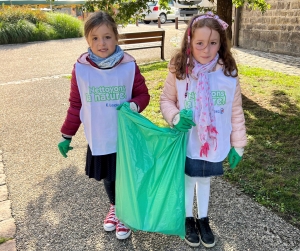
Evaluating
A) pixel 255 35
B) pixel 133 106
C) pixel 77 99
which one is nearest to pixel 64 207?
pixel 77 99

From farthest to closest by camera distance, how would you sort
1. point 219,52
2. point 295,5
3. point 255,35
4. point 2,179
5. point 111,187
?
point 255,35 < point 295,5 < point 2,179 < point 111,187 < point 219,52

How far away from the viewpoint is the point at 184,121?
6.81 feet

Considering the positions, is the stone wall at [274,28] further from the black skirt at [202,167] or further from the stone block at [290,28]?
the black skirt at [202,167]

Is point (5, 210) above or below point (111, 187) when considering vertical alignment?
below

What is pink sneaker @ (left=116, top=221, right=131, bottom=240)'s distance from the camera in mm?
2443

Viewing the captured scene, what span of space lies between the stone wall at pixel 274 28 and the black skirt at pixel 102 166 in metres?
8.13

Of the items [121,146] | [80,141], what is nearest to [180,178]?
[121,146]

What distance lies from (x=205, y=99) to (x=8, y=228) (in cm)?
185

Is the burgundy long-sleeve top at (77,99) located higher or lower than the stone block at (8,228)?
higher

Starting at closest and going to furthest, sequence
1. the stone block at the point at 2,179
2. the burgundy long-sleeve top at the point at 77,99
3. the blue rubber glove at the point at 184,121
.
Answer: the blue rubber glove at the point at 184,121
the burgundy long-sleeve top at the point at 77,99
the stone block at the point at 2,179

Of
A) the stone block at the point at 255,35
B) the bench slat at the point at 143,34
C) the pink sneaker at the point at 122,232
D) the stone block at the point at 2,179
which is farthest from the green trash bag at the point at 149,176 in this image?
the stone block at the point at 255,35

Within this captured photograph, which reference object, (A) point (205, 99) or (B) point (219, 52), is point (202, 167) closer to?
(A) point (205, 99)

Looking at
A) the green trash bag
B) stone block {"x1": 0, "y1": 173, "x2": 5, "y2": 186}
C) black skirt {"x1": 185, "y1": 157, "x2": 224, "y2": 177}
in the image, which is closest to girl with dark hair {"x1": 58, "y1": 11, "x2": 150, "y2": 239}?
the green trash bag

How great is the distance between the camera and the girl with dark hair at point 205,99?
2080 mm
